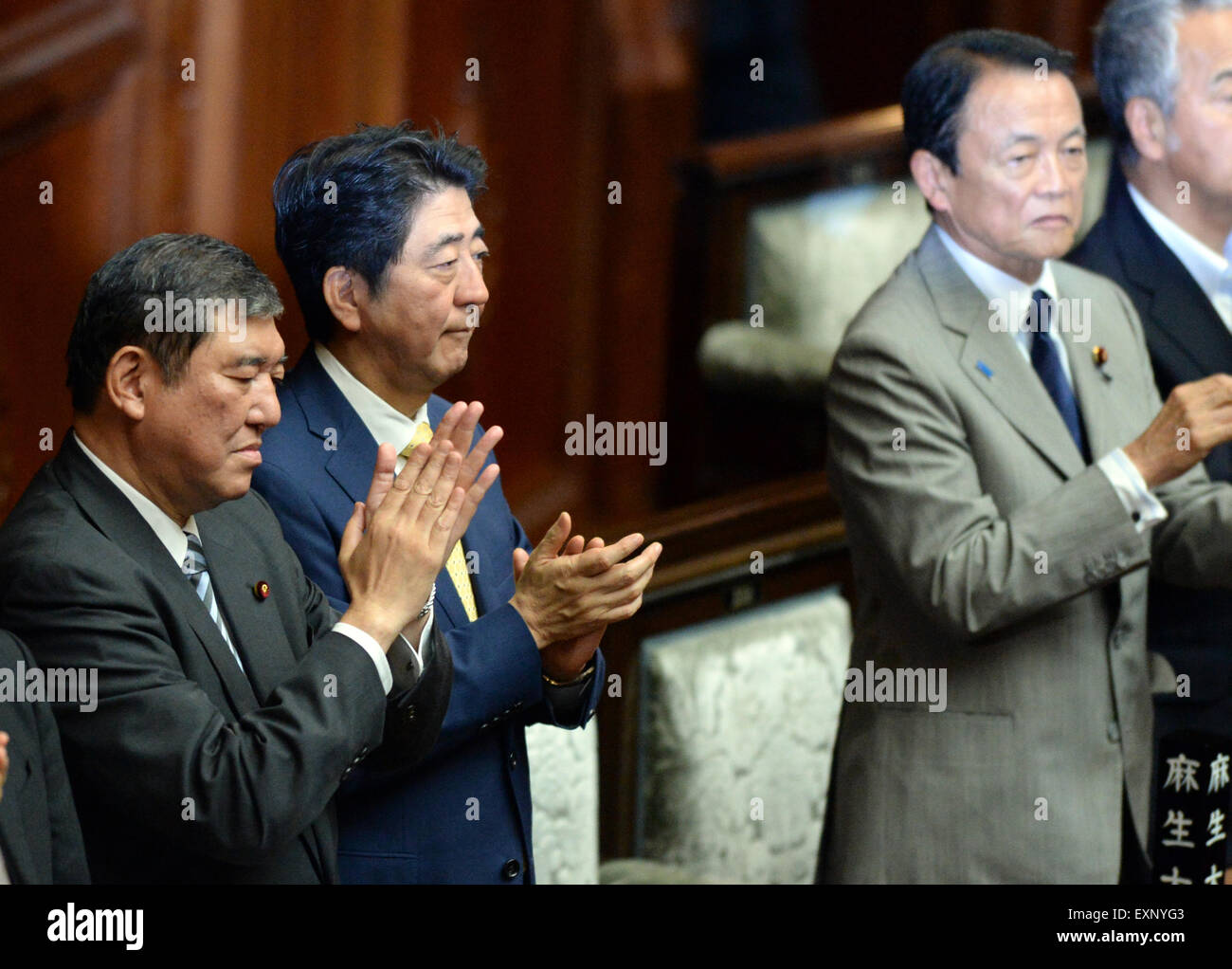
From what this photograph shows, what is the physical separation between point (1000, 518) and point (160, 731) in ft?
4.13

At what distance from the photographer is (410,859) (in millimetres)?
2143

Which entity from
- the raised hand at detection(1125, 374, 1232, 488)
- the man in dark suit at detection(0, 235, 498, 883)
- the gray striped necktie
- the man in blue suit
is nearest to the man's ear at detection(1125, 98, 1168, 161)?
the raised hand at detection(1125, 374, 1232, 488)

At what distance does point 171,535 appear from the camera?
1.89 metres

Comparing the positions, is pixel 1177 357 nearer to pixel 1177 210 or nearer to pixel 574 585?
pixel 1177 210

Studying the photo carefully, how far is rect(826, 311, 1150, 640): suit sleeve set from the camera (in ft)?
7.92

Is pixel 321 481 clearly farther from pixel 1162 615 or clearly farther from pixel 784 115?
pixel 784 115

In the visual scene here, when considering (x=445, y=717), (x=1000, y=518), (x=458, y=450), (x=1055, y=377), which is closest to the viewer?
(x=458, y=450)

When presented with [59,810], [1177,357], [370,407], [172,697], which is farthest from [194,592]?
→ [1177,357]

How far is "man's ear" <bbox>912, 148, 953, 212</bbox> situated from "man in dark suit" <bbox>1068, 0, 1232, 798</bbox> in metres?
0.40

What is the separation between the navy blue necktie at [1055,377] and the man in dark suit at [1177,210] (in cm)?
30

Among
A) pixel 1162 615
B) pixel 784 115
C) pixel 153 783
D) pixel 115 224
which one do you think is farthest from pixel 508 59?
pixel 153 783

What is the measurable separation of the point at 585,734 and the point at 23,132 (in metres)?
1.30

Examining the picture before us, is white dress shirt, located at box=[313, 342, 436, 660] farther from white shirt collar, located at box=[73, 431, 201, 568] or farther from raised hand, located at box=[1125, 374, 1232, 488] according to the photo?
raised hand, located at box=[1125, 374, 1232, 488]

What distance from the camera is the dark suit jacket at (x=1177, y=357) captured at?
9.05ft
